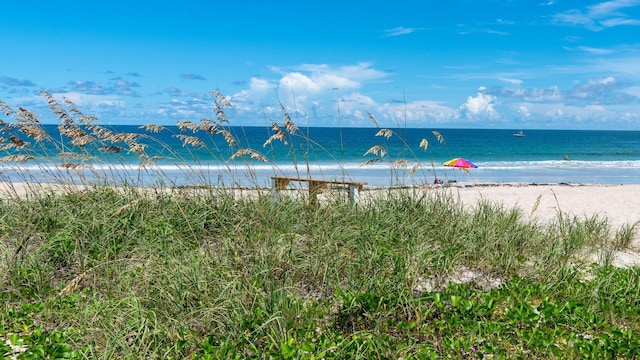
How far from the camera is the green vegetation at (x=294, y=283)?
3.44 meters

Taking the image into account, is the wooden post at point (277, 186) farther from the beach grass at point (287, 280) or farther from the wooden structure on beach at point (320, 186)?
the beach grass at point (287, 280)

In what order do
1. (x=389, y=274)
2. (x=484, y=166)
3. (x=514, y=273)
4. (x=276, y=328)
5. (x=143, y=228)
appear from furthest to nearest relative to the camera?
(x=484, y=166), (x=143, y=228), (x=514, y=273), (x=389, y=274), (x=276, y=328)

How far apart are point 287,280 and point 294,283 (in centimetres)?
17

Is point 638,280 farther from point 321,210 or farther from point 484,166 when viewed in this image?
point 484,166

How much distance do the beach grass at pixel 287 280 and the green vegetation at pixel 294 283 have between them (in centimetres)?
2

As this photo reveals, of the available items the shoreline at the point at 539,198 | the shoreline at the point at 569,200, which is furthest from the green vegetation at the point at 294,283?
the shoreline at the point at 569,200

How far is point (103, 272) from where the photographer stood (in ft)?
15.0

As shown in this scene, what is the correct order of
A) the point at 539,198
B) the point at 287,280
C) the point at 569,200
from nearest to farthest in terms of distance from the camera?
1. the point at 287,280
2. the point at 539,198
3. the point at 569,200

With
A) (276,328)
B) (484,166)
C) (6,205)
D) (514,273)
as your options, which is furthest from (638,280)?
(484,166)

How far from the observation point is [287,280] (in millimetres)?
4109

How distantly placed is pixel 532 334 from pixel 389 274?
1.10 meters

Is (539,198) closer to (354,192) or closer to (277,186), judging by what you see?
(354,192)

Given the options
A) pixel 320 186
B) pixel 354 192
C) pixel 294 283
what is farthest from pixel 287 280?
pixel 354 192

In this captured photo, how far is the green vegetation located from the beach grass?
0.05ft
